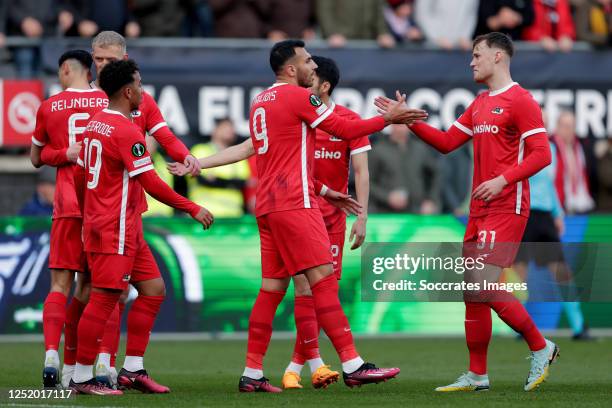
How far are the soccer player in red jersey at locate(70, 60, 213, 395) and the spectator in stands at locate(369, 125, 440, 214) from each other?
8.09 m

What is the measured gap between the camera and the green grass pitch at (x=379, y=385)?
942 cm

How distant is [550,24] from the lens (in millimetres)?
19531

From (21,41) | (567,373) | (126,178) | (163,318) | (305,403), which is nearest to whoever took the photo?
(305,403)

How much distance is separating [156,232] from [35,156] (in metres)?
5.58

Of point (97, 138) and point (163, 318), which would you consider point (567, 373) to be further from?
point (163, 318)

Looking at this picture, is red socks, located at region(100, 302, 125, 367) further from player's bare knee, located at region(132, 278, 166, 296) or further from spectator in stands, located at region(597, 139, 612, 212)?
spectator in stands, located at region(597, 139, 612, 212)

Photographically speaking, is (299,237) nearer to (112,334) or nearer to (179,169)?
(179,169)

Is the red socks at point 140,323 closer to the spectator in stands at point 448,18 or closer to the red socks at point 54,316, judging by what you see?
the red socks at point 54,316

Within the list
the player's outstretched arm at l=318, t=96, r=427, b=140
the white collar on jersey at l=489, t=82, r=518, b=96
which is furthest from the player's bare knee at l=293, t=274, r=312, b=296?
the white collar on jersey at l=489, t=82, r=518, b=96

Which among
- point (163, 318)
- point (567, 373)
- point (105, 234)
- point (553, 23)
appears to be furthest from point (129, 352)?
point (553, 23)

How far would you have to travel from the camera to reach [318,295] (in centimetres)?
1001

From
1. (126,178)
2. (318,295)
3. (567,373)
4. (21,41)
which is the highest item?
(21,41)

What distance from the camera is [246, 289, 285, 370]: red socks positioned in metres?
10.3

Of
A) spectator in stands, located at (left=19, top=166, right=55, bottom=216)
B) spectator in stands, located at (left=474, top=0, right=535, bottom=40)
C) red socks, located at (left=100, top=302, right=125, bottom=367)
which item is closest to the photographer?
red socks, located at (left=100, top=302, right=125, bottom=367)
